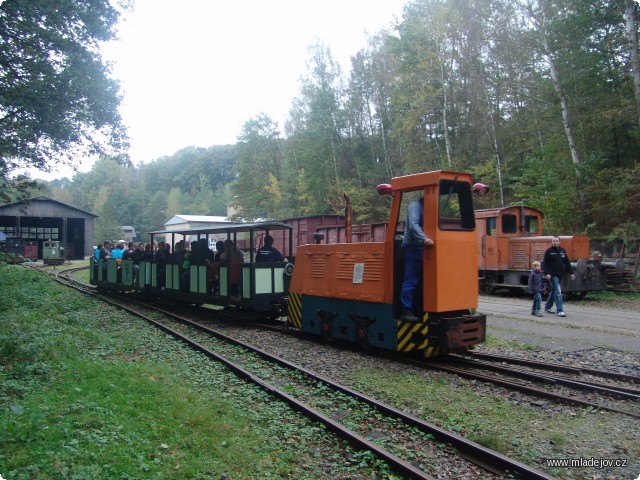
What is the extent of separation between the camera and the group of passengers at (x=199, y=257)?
1176 cm

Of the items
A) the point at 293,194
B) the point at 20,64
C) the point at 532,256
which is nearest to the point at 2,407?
the point at 20,64

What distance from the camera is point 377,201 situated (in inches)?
1331

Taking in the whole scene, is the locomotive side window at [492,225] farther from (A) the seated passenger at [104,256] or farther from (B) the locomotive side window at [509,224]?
(A) the seated passenger at [104,256]

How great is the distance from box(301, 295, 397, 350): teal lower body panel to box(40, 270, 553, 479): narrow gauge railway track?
4.53ft

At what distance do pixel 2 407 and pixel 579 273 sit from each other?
639 inches

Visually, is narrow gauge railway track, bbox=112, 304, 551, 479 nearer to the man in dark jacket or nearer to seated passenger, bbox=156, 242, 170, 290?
seated passenger, bbox=156, 242, 170, 290

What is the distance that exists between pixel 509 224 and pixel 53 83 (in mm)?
15373

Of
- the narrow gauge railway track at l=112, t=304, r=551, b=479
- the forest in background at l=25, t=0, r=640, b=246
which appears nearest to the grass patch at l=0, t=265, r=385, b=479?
the narrow gauge railway track at l=112, t=304, r=551, b=479

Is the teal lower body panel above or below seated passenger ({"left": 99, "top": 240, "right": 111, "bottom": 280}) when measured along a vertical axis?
below

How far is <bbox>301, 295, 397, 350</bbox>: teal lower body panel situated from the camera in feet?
24.8

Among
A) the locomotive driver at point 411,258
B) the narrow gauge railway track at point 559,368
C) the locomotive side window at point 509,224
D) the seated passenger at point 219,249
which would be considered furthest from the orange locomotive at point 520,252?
the locomotive driver at point 411,258

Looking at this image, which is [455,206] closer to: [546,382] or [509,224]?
[546,382]

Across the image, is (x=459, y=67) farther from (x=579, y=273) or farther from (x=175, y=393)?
(x=175, y=393)

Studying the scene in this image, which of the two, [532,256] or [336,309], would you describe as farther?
[532,256]
